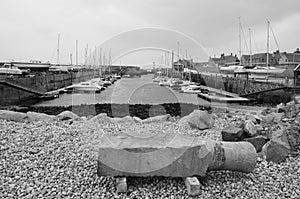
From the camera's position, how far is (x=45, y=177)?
167 inches

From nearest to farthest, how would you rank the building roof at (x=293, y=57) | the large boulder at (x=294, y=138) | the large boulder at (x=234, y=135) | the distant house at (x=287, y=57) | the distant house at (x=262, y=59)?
the large boulder at (x=294, y=138), the large boulder at (x=234, y=135), the building roof at (x=293, y=57), the distant house at (x=287, y=57), the distant house at (x=262, y=59)

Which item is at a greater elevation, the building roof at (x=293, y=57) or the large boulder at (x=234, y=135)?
the building roof at (x=293, y=57)

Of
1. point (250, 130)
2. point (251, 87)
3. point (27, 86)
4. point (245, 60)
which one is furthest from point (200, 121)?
point (245, 60)

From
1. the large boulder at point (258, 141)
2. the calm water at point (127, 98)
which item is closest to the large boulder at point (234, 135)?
the large boulder at point (258, 141)

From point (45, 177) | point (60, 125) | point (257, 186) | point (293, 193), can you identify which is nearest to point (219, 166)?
point (257, 186)

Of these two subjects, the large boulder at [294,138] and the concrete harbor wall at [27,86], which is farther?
the concrete harbor wall at [27,86]

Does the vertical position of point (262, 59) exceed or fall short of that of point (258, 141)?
it exceeds it

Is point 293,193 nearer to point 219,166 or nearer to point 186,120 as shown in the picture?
point 219,166

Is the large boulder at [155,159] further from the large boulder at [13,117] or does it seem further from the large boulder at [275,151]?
the large boulder at [13,117]

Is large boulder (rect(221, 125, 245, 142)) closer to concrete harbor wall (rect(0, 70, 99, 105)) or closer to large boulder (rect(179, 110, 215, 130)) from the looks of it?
large boulder (rect(179, 110, 215, 130))

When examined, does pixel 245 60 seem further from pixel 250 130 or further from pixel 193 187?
pixel 193 187

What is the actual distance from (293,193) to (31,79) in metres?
30.9

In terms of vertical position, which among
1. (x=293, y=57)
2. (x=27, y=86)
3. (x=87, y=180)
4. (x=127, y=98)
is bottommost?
(x=127, y=98)

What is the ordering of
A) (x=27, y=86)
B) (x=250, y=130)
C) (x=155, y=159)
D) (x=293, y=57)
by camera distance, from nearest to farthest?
(x=155, y=159) < (x=250, y=130) < (x=27, y=86) < (x=293, y=57)
